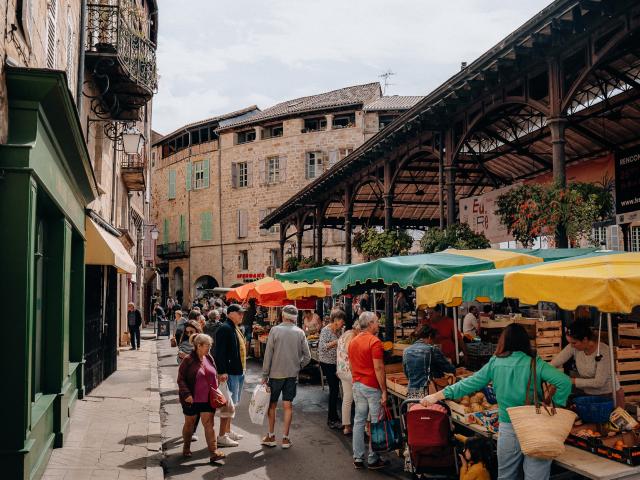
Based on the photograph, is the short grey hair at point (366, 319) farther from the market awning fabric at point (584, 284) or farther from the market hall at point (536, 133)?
the market awning fabric at point (584, 284)

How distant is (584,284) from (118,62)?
1277cm

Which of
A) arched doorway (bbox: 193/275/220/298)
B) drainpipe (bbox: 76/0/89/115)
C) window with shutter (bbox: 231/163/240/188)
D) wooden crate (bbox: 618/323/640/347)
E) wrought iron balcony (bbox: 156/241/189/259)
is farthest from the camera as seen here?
wrought iron balcony (bbox: 156/241/189/259)

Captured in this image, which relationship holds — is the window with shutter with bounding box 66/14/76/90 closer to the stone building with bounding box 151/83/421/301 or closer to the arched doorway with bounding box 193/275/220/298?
the stone building with bounding box 151/83/421/301

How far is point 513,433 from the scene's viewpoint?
5.10 metres

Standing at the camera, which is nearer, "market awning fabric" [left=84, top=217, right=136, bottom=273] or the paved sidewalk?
the paved sidewalk

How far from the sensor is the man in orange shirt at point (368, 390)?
23.6ft

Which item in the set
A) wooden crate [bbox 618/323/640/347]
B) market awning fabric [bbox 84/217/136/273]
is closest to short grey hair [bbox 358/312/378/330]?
wooden crate [bbox 618/323/640/347]

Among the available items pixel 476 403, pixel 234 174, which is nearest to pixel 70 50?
pixel 476 403

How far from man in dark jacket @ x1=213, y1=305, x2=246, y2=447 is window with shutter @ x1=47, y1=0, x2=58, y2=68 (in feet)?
13.8

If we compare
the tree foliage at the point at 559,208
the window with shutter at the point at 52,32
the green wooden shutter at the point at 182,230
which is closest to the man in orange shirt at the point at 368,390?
the tree foliage at the point at 559,208

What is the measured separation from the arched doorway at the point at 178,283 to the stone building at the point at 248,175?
0.08 metres

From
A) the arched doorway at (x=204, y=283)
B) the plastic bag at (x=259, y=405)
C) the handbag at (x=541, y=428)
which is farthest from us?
the arched doorway at (x=204, y=283)

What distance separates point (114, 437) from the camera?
869 cm

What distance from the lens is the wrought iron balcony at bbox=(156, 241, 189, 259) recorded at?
1913 inches
